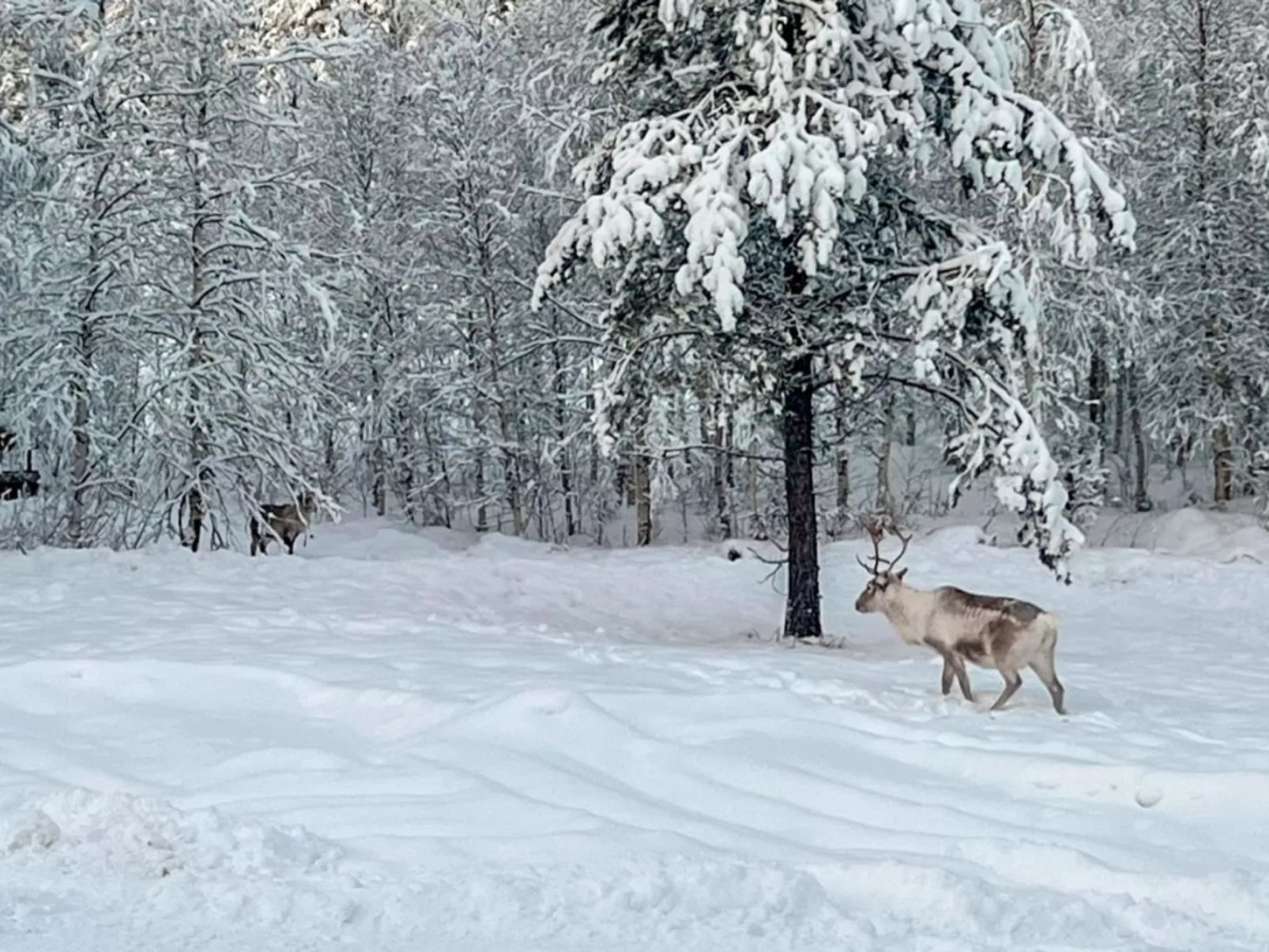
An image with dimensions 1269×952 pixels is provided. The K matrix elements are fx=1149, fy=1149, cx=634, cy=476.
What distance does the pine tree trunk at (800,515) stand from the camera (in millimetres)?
11547

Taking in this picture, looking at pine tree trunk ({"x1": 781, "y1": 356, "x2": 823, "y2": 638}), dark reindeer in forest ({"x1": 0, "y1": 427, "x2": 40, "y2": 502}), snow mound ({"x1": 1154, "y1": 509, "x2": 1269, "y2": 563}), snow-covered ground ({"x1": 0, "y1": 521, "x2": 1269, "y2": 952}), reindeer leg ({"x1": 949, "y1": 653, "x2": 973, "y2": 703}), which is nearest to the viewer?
snow-covered ground ({"x1": 0, "y1": 521, "x2": 1269, "y2": 952})

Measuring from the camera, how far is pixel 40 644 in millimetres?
8203

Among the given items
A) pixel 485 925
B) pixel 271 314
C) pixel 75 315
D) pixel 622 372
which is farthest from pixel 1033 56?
pixel 485 925

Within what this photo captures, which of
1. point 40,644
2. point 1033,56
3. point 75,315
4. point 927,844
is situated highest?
point 1033,56

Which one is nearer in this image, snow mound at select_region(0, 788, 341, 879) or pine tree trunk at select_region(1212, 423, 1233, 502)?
snow mound at select_region(0, 788, 341, 879)

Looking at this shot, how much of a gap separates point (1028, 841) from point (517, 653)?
4.54m

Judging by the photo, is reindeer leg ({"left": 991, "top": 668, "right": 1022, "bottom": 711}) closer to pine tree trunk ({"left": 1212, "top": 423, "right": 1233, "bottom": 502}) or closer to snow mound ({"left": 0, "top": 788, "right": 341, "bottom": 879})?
snow mound ({"left": 0, "top": 788, "right": 341, "bottom": 879})

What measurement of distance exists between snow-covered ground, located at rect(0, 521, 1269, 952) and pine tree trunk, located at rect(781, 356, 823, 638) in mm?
1063

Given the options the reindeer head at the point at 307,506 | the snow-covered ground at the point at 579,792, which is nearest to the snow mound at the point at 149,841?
the snow-covered ground at the point at 579,792

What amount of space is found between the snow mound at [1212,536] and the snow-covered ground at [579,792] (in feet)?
31.2

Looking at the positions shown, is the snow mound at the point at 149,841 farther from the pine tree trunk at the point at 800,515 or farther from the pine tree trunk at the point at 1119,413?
the pine tree trunk at the point at 1119,413

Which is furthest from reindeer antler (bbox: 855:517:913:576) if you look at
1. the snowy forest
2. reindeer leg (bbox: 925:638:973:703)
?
reindeer leg (bbox: 925:638:973:703)

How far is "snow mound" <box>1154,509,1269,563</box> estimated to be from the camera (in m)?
19.1

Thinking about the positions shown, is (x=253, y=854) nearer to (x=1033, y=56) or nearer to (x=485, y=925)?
(x=485, y=925)
